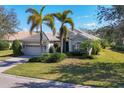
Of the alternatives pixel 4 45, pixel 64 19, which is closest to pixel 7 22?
pixel 4 45

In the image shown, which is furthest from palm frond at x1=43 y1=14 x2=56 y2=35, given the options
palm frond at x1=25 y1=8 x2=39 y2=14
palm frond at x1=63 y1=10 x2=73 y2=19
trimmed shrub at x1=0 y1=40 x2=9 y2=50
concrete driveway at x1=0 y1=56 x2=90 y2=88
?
trimmed shrub at x1=0 y1=40 x2=9 y2=50

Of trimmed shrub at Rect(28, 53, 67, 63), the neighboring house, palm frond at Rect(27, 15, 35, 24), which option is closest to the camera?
trimmed shrub at Rect(28, 53, 67, 63)

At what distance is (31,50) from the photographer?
35562mm

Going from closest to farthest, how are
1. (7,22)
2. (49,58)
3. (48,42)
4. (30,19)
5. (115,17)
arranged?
(115,17) < (49,58) < (30,19) < (48,42) < (7,22)

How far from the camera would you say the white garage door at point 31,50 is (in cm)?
3512

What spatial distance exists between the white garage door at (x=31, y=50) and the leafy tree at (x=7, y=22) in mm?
6496

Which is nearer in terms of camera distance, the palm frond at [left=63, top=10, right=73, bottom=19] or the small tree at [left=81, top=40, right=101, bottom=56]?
the palm frond at [left=63, top=10, right=73, bottom=19]

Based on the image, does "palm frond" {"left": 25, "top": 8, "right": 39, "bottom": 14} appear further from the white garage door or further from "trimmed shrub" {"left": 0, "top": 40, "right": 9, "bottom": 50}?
"trimmed shrub" {"left": 0, "top": 40, "right": 9, "bottom": 50}

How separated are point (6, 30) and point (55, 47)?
11412mm

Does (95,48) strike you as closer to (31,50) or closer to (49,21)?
(49,21)

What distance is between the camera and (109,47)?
144 ft

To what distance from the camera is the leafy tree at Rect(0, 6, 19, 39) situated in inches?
1556

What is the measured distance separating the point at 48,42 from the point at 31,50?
3331 millimetres
